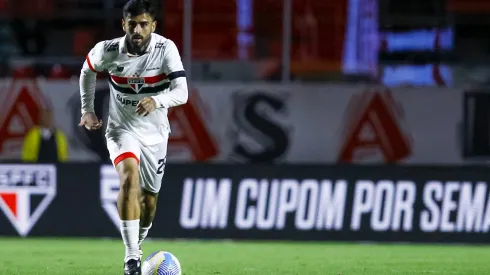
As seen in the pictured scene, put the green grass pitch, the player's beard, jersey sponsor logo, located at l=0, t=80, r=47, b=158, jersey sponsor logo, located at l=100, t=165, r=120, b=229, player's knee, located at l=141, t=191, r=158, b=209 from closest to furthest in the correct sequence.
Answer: the player's beard, player's knee, located at l=141, t=191, r=158, b=209, the green grass pitch, jersey sponsor logo, located at l=100, t=165, r=120, b=229, jersey sponsor logo, located at l=0, t=80, r=47, b=158

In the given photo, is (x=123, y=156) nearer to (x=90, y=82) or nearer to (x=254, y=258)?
(x=90, y=82)

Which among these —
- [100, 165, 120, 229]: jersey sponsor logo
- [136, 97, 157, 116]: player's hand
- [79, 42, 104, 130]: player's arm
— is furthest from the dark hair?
[100, 165, 120, 229]: jersey sponsor logo

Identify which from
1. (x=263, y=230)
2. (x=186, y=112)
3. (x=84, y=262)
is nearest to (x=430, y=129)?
(x=186, y=112)

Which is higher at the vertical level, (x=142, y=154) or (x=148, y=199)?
(x=142, y=154)

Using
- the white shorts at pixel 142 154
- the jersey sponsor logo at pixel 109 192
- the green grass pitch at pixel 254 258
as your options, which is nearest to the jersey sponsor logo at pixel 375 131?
the green grass pitch at pixel 254 258

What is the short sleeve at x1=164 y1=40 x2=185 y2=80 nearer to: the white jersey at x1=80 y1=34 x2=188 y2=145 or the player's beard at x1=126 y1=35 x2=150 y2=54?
the white jersey at x1=80 y1=34 x2=188 y2=145

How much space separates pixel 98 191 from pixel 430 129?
→ 18.0 ft

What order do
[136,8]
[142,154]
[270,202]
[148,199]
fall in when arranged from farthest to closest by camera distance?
[270,202] < [148,199] < [142,154] < [136,8]

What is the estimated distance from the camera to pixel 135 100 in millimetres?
8672

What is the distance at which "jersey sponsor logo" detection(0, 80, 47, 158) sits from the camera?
16.7 m

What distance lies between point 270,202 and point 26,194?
8.76 ft

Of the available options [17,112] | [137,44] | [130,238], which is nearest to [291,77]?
[17,112]

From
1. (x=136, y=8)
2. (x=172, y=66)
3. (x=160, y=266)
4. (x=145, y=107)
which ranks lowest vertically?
(x=160, y=266)

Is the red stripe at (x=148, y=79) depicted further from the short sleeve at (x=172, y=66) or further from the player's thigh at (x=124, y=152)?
the player's thigh at (x=124, y=152)
